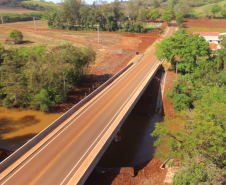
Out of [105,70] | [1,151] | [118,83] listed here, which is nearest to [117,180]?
[1,151]

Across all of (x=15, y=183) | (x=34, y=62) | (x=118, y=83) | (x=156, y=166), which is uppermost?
(x=34, y=62)

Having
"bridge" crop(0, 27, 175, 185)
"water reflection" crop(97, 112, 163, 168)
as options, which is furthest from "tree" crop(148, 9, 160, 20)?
"bridge" crop(0, 27, 175, 185)

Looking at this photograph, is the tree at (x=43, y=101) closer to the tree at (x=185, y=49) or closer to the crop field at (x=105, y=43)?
the crop field at (x=105, y=43)

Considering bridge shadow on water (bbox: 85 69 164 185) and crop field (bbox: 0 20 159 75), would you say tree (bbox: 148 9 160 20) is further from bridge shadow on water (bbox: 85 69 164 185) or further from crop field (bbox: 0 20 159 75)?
bridge shadow on water (bbox: 85 69 164 185)

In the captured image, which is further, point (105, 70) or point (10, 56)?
point (105, 70)

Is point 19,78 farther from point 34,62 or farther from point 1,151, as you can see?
point 1,151

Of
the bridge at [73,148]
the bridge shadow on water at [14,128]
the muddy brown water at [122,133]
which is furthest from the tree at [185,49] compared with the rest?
the bridge shadow on water at [14,128]

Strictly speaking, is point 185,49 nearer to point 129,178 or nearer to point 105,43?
point 129,178

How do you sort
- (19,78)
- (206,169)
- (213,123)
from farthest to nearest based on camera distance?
1. (19,78)
2. (213,123)
3. (206,169)
